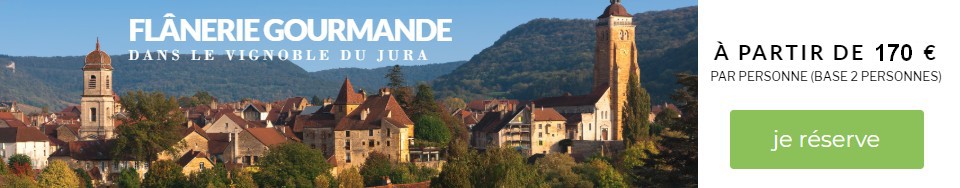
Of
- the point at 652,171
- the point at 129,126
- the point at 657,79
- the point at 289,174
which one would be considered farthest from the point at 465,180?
the point at 657,79

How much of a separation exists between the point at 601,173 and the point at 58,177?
23399mm

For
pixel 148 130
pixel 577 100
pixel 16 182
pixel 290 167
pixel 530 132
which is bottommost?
pixel 16 182

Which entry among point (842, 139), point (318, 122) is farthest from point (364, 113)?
point (842, 139)

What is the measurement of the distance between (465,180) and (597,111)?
154ft

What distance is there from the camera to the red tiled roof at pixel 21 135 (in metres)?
83.2

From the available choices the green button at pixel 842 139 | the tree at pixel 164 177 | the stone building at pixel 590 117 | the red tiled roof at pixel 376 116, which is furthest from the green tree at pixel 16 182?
the green button at pixel 842 139

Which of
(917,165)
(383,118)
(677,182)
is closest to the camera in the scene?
(917,165)

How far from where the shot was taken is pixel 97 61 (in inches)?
3268

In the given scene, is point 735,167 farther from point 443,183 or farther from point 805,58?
point 443,183

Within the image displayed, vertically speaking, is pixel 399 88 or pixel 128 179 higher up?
pixel 399 88

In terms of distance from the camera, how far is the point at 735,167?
13.7m

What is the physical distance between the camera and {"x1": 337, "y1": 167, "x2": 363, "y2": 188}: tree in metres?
59.8

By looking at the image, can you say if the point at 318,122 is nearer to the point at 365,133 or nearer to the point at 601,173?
the point at 365,133

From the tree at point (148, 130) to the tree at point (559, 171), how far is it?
1740 cm
